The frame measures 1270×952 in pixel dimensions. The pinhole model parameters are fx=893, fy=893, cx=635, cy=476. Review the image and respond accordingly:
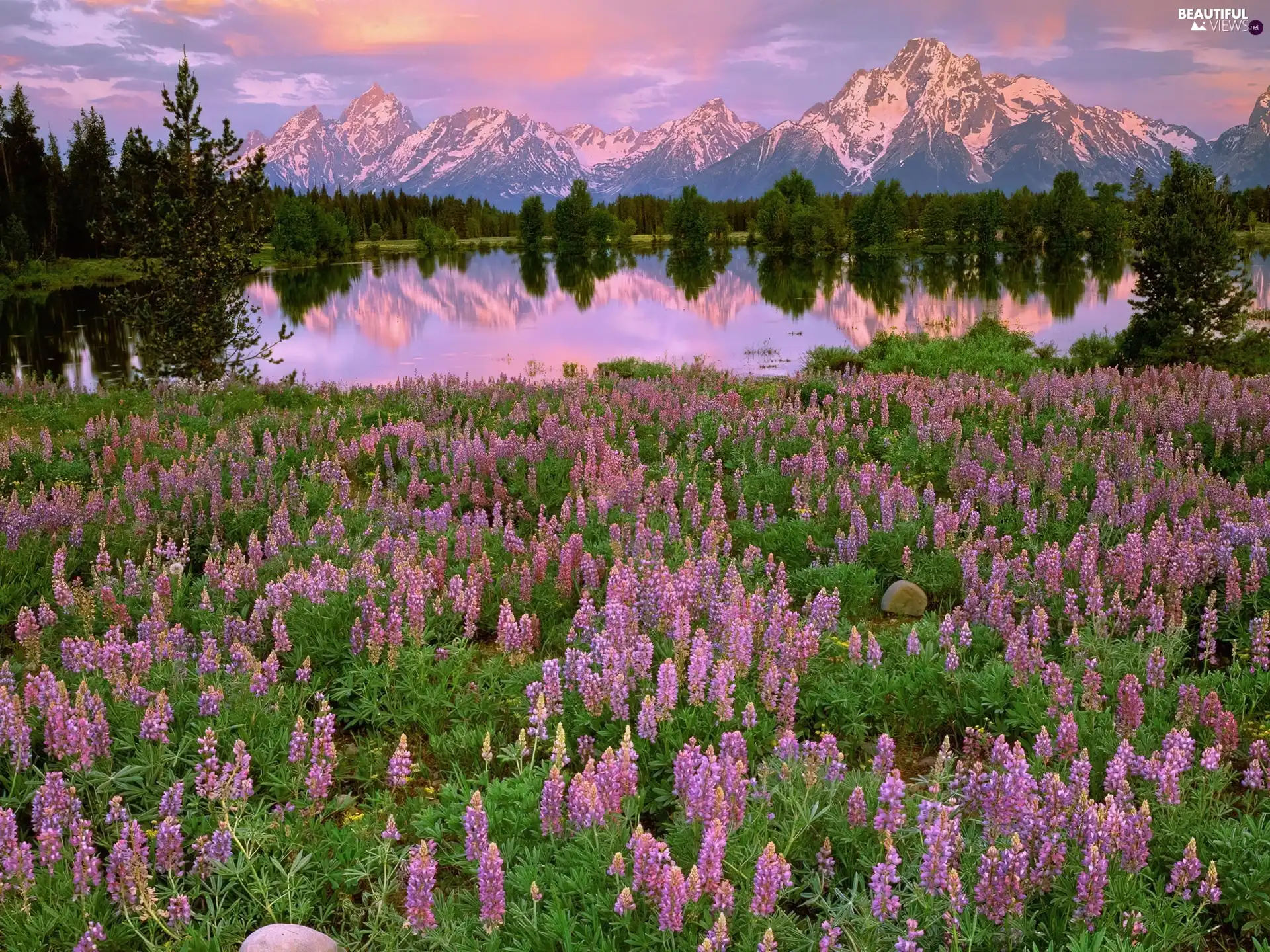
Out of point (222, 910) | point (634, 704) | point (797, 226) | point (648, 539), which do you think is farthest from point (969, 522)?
point (797, 226)

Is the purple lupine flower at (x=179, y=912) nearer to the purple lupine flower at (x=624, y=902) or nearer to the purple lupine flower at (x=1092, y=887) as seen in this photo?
the purple lupine flower at (x=624, y=902)

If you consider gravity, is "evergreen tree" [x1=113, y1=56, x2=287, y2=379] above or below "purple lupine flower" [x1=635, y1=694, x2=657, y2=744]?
above

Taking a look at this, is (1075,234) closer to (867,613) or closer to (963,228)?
(963,228)

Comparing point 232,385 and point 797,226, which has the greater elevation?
point 797,226

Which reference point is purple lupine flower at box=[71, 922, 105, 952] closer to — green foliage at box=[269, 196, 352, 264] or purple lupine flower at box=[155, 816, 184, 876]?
purple lupine flower at box=[155, 816, 184, 876]

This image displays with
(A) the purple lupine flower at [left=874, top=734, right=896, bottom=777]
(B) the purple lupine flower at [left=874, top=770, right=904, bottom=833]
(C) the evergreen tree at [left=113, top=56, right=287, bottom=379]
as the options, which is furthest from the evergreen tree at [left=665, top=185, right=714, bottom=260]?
(B) the purple lupine flower at [left=874, top=770, right=904, bottom=833]

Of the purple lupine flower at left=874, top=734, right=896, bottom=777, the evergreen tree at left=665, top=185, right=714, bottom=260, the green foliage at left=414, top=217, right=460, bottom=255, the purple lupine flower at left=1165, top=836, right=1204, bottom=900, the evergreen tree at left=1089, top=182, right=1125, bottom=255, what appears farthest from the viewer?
the green foliage at left=414, top=217, right=460, bottom=255

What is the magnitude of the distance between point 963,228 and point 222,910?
141622 millimetres

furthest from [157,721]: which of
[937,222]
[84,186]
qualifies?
[937,222]

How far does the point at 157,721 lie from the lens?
5438 millimetres

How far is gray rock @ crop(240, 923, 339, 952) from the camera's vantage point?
13.3ft

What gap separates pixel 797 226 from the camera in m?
126

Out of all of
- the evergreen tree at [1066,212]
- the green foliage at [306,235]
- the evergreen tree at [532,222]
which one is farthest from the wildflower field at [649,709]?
the evergreen tree at [532,222]

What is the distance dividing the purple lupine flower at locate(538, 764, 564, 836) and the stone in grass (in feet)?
15.8
